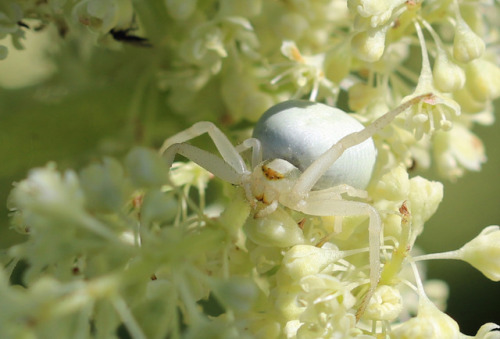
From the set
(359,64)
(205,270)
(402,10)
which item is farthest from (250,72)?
(205,270)

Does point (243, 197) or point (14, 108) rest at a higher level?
point (243, 197)

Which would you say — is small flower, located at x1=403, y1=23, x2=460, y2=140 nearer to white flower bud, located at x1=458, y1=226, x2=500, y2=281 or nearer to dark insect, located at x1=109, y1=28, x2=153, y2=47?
white flower bud, located at x1=458, y1=226, x2=500, y2=281

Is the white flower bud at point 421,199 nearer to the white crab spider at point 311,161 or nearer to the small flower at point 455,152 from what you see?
the white crab spider at point 311,161

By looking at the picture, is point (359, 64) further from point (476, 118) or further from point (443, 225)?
point (443, 225)

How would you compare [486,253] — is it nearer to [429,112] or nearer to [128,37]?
[429,112]

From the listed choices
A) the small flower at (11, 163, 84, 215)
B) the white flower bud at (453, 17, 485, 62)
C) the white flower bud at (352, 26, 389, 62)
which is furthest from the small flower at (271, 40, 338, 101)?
the small flower at (11, 163, 84, 215)

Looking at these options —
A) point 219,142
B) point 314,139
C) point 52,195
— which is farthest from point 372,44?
point 52,195
